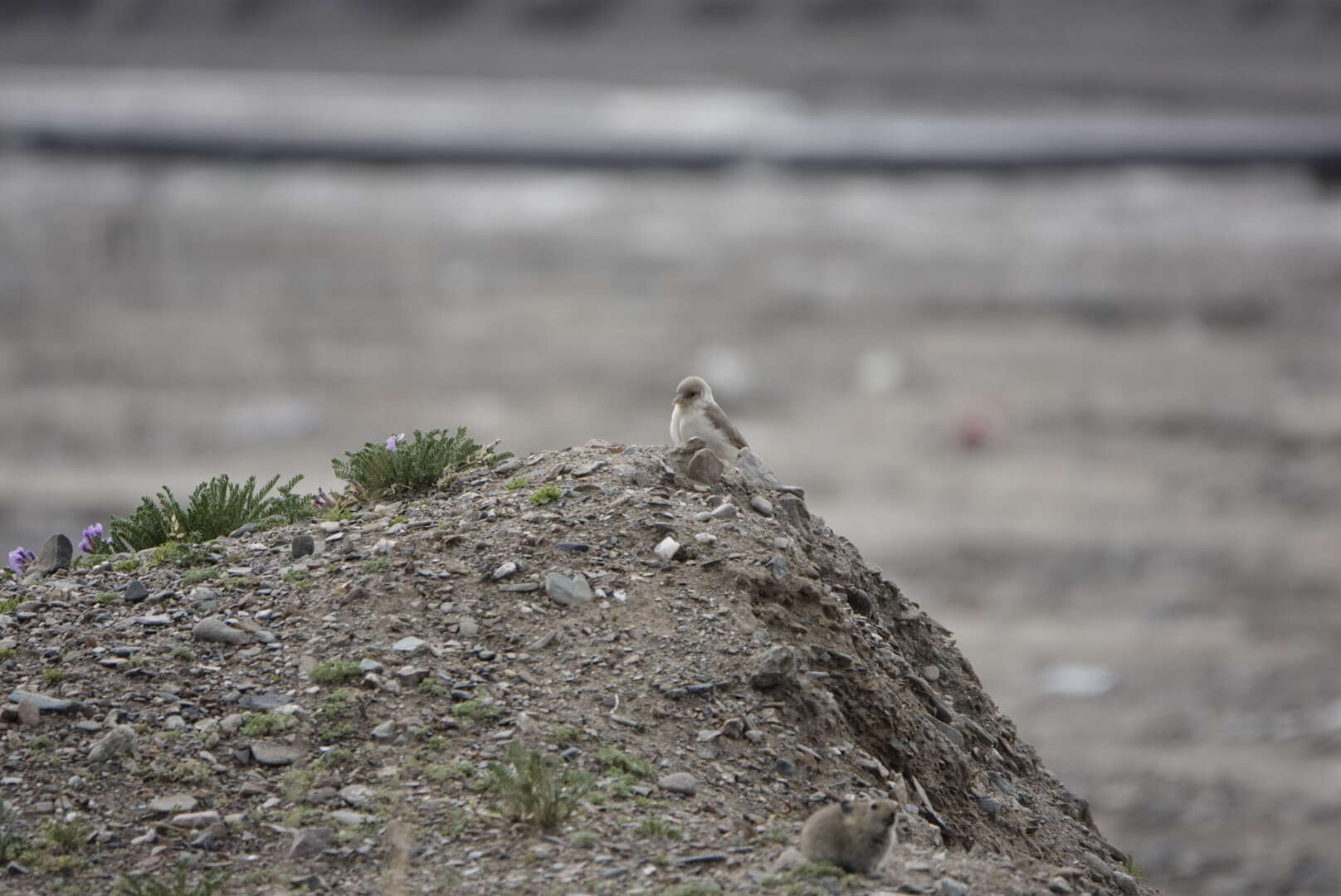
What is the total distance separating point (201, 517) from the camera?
6141mm

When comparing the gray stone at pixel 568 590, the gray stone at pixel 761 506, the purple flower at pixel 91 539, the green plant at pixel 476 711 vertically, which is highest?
the gray stone at pixel 761 506

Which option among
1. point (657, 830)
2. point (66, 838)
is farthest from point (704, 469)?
point (66, 838)

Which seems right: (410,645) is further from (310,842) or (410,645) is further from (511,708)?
(310,842)

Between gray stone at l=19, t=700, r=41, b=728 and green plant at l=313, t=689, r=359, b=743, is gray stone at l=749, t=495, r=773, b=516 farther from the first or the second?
gray stone at l=19, t=700, r=41, b=728

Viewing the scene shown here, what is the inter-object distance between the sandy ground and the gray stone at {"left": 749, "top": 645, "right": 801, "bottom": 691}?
273 inches

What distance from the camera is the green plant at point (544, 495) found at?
576 centimetres

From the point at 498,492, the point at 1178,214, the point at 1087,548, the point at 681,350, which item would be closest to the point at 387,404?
the point at 681,350

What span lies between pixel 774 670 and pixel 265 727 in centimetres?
164

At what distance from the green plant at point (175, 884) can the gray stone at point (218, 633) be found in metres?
1.03

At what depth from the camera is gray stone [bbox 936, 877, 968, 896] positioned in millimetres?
4258

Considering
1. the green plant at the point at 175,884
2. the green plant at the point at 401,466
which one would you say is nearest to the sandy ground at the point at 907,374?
the green plant at the point at 401,466

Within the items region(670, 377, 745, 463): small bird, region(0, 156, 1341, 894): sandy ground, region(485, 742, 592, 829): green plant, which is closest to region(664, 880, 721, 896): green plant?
region(485, 742, 592, 829): green plant

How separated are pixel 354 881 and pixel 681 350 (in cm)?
1771

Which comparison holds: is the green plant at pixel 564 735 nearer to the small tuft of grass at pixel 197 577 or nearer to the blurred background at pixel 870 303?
the small tuft of grass at pixel 197 577
